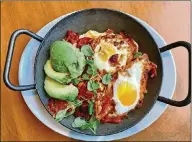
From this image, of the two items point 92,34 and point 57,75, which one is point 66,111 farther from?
point 92,34

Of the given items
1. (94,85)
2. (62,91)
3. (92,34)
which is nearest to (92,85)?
(94,85)

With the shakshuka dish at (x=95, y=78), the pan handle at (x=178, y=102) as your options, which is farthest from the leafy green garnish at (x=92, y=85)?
the pan handle at (x=178, y=102)

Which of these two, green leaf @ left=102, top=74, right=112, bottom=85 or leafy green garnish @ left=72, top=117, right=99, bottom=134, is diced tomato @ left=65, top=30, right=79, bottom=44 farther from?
leafy green garnish @ left=72, top=117, right=99, bottom=134

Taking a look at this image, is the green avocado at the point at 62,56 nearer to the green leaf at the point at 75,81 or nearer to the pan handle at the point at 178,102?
the green leaf at the point at 75,81

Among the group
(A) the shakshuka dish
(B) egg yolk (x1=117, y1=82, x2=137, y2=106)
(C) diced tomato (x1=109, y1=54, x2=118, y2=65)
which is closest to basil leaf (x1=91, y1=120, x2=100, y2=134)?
(A) the shakshuka dish

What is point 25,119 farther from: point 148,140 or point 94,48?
point 148,140

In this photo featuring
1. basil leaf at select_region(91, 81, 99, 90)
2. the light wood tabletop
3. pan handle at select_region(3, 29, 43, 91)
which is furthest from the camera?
the light wood tabletop

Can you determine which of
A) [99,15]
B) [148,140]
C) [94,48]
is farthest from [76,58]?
[148,140]

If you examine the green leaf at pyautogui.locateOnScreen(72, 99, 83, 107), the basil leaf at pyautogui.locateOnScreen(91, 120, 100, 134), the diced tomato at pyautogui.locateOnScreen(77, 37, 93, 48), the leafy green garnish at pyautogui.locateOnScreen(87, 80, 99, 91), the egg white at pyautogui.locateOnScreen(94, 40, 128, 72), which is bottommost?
the basil leaf at pyautogui.locateOnScreen(91, 120, 100, 134)
